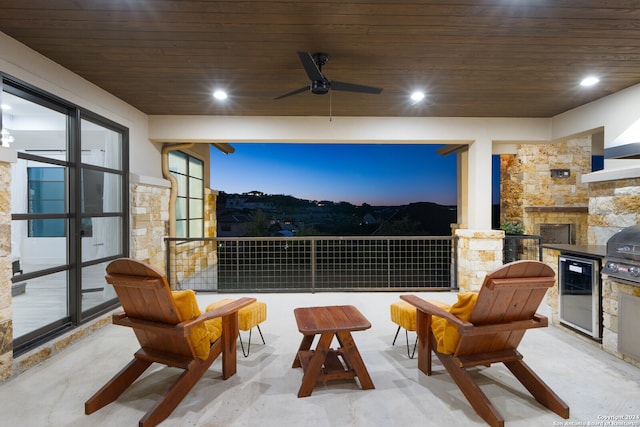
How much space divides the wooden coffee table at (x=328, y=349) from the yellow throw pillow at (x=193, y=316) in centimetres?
63

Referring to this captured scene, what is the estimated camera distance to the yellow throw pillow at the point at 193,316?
2055 millimetres

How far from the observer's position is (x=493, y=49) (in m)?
2.79

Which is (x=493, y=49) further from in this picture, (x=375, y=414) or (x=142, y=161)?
(x=142, y=161)

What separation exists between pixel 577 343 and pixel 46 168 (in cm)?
525

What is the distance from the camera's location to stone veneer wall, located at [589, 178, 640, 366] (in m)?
2.77

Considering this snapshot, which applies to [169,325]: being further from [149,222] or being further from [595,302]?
[595,302]

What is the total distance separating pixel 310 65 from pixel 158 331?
2195 millimetres

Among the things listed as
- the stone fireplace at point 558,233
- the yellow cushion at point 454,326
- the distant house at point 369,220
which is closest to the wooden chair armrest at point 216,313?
the yellow cushion at point 454,326

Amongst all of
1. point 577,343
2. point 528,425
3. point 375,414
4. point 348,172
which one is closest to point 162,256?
point 375,414

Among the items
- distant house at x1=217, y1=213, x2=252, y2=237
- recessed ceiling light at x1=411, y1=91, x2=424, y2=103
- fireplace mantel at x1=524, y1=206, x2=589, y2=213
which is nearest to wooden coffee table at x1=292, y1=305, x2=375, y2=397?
recessed ceiling light at x1=411, y1=91, x2=424, y2=103

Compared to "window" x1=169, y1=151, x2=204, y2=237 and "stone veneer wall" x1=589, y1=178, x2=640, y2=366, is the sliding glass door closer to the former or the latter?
"window" x1=169, y1=151, x2=204, y2=237

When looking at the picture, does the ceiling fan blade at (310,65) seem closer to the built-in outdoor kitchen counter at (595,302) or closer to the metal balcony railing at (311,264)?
the metal balcony railing at (311,264)

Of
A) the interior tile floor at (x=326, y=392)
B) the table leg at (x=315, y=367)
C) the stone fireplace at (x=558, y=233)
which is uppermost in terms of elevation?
the stone fireplace at (x=558, y=233)

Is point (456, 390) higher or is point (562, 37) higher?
point (562, 37)
